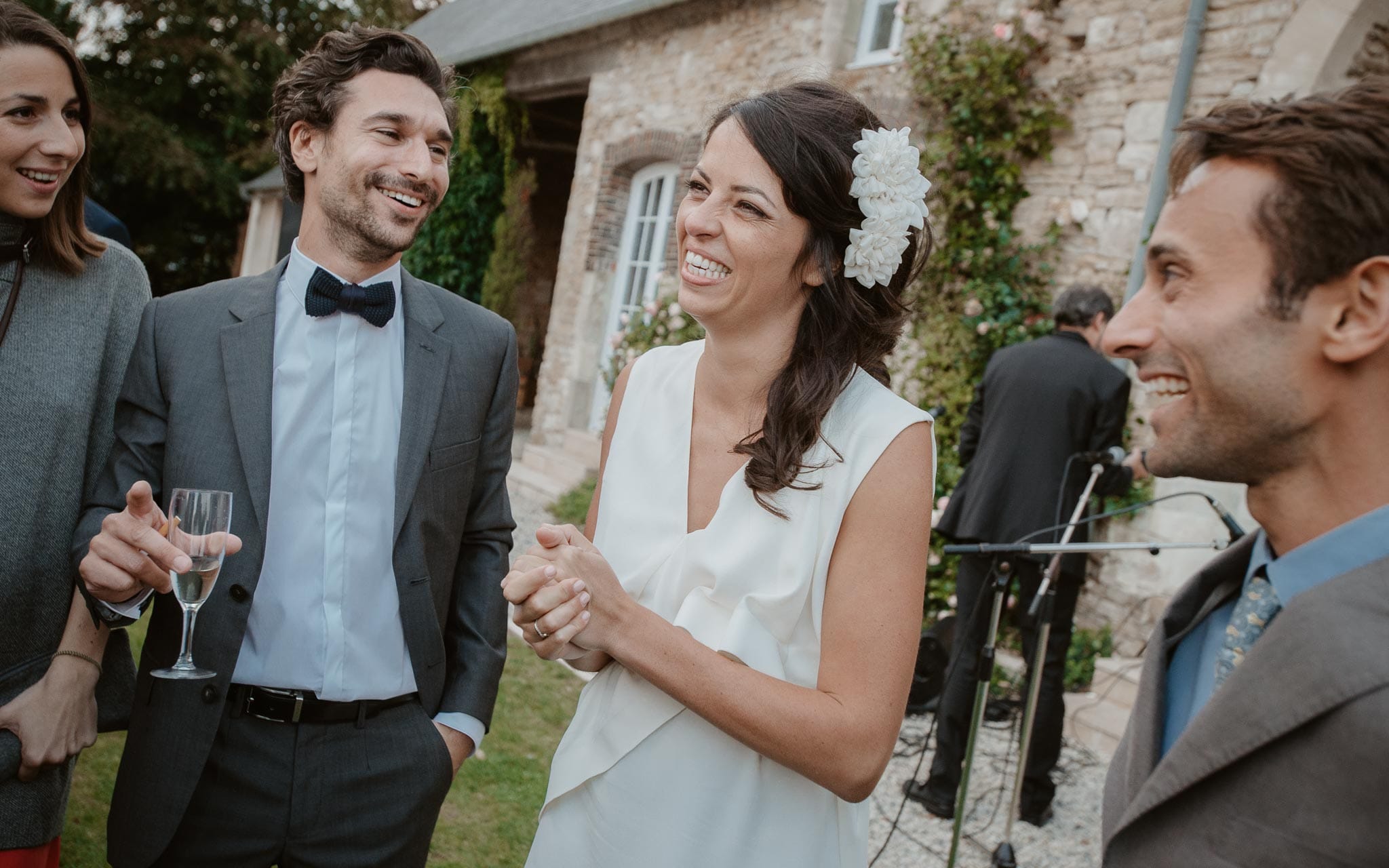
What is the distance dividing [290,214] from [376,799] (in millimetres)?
2907

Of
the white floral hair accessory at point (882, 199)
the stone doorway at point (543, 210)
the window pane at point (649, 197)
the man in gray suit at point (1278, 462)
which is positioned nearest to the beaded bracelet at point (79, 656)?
the white floral hair accessory at point (882, 199)

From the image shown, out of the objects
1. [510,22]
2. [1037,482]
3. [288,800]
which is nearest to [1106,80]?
[1037,482]

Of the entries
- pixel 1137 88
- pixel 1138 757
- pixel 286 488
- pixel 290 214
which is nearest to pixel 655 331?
pixel 1137 88

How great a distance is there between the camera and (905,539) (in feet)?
5.52

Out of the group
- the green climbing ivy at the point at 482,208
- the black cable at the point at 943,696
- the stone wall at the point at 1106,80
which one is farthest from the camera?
the green climbing ivy at the point at 482,208

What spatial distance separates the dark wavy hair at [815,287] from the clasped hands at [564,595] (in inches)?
12.5

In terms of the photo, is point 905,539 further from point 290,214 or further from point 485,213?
point 485,213

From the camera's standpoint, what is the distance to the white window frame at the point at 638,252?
10336 millimetres

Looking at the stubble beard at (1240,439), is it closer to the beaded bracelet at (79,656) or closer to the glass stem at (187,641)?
the glass stem at (187,641)

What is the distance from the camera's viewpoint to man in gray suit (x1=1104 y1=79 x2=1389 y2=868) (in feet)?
3.11

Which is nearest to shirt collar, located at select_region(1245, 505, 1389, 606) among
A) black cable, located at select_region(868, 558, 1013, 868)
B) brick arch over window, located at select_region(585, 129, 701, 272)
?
black cable, located at select_region(868, 558, 1013, 868)

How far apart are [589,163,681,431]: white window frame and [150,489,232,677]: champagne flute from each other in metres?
8.61

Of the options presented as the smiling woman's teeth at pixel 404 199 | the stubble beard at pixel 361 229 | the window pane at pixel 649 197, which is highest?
the window pane at pixel 649 197

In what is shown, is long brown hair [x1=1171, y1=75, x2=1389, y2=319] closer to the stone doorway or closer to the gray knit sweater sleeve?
the gray knit sweater sleeve
